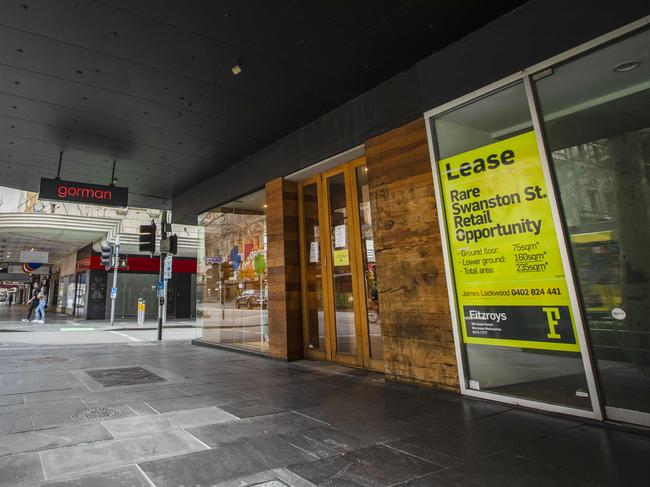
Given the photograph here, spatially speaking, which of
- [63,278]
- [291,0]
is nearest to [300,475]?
[291,0]

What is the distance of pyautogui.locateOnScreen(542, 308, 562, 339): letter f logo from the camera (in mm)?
3387

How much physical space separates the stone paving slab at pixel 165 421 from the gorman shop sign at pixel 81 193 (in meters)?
5.67

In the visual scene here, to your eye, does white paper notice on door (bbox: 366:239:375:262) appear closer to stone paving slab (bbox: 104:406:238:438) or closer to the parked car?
the parked car

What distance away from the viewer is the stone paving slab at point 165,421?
10.00 feet

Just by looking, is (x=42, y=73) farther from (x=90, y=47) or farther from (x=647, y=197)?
(x=647, y=197)

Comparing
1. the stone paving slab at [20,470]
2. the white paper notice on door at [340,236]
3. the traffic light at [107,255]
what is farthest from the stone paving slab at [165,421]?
the traffic light at [107,255]

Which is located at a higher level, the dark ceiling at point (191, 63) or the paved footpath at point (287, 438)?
the dark ceiling at point (191, 63)

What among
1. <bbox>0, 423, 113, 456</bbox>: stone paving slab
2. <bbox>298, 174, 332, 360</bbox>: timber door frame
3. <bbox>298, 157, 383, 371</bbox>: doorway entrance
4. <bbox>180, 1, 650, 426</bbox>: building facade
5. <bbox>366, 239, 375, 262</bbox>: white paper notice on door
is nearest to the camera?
<bbox>0, 423, 113, 456</bbox>: stone paving slab

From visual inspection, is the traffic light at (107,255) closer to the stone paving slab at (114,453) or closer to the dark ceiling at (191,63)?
the dark ceiling at (191,63)

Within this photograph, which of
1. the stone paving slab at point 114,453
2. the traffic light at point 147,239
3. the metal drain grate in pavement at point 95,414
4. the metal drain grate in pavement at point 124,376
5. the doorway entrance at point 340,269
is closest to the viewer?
the stone paving slab at point 114,453

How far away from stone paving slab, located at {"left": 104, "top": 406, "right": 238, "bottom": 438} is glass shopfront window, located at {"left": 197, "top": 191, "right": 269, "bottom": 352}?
3.65 m

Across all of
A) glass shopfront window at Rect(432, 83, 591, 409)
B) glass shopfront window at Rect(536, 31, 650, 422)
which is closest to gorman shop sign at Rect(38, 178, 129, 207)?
glass shopfront window at Rect(432, 83, 591, 409)

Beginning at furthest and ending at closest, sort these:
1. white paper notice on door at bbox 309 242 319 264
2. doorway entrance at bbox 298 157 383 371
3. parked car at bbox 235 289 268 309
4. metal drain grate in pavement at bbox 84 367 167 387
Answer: parked car at bbox 235 289 268 309, white paper notice on door at bbox 309 242 319 264, doorway entrance at bbox 298 157 383 371, metal drain grate in pavement at bbox 84 367 167 387

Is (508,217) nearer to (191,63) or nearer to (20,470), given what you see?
(191,63)
